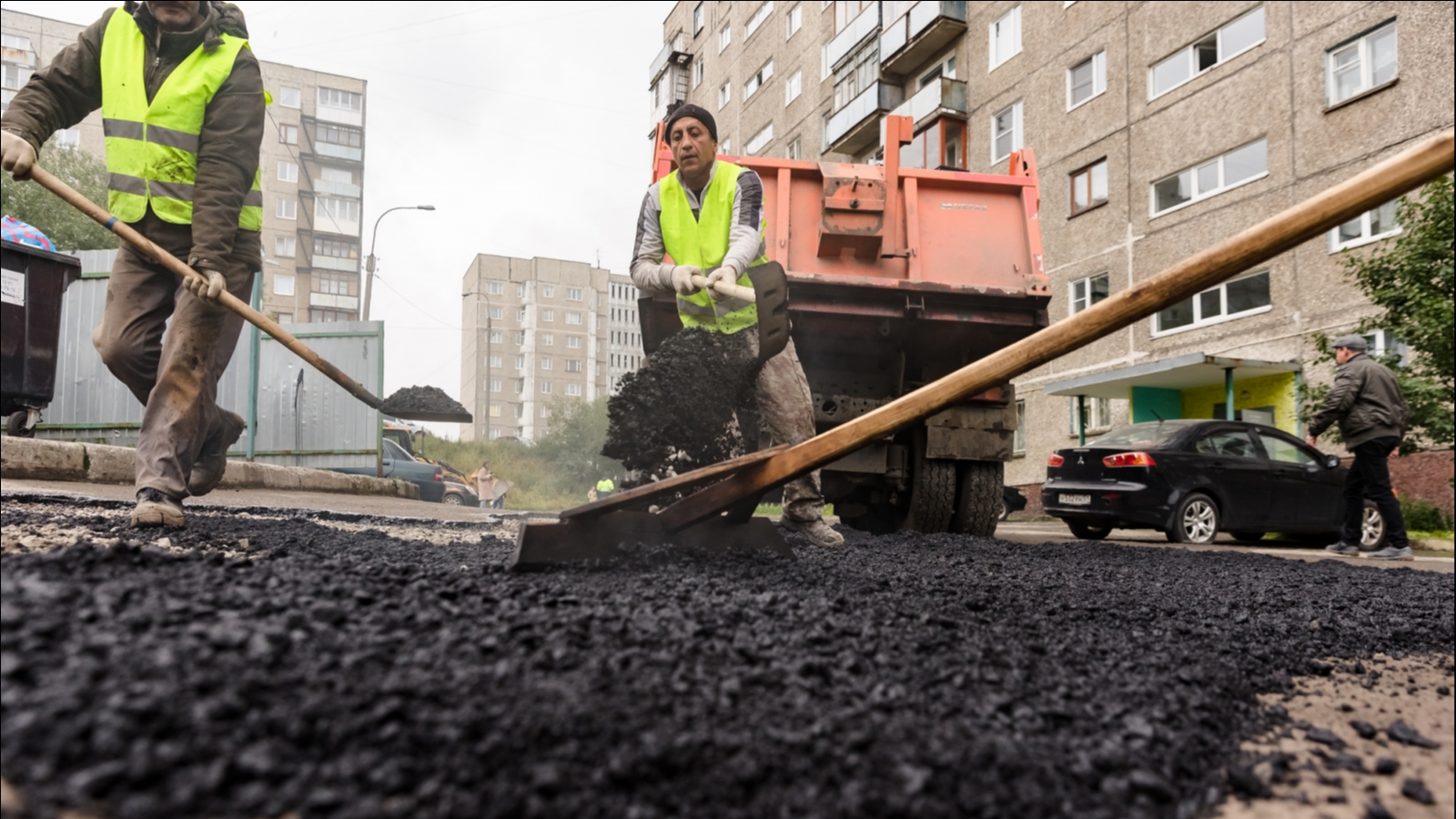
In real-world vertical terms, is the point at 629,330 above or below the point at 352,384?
above

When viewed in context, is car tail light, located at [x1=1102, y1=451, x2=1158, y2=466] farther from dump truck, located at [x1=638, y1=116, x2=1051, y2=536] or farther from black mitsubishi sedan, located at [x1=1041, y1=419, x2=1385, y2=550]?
dump truck, located at [x1=638, y1=116, x2=1051, y2=536]

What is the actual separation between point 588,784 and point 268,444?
37.8 ft

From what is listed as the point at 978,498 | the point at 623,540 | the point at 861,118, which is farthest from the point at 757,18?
the point at 623,540

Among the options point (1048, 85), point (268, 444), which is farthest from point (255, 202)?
point (1048, 85)

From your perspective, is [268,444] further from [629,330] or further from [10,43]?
[629,330]

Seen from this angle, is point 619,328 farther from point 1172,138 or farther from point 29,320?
point 29,320

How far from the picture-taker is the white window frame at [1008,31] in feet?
72.4

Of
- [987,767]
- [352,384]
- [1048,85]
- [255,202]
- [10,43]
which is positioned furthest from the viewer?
[10,43]

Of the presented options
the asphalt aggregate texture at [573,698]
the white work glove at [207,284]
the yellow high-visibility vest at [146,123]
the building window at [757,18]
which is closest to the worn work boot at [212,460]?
the white work glove at [207,284]

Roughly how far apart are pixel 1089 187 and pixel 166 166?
64.6 feet

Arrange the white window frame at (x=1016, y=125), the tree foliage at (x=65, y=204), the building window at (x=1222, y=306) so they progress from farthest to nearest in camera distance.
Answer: the white window frame at (x=1016, y=125) < the tree foliage at (x=65, y=204) < the building window at (x=1222, y=306)

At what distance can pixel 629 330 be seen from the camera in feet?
288

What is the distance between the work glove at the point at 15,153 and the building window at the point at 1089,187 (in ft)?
63.7

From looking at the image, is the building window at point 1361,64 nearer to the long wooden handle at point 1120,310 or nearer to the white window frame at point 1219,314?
the white window frame at point 1219,314
